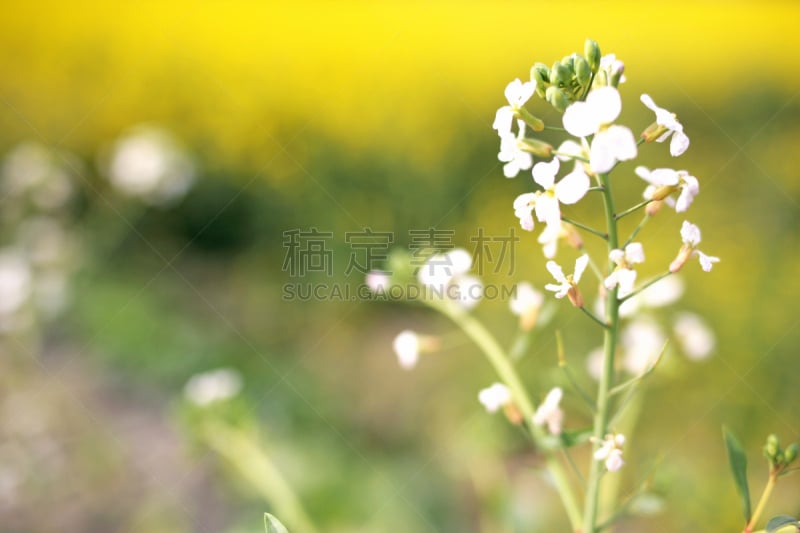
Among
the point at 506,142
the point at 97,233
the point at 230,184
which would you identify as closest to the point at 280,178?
the point at 230,184

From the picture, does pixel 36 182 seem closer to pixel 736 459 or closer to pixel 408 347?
pixel 408 347

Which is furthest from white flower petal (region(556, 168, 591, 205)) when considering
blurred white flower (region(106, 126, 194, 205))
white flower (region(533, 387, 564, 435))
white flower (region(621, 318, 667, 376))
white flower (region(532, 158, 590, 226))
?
blurred white flower (region(106, 126, 194, 205))

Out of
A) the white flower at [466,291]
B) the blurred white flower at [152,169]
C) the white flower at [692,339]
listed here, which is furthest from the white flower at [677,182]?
the blurred white flower at [152,169]

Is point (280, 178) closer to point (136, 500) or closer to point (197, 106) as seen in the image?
point (197, 106)

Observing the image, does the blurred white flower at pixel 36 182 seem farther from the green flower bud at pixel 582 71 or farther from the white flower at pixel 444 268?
the green flower bud at pixel 582 71

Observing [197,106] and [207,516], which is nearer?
[207,516]

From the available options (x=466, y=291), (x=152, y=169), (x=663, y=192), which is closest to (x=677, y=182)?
(x=663, y=192)

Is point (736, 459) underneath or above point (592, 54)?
underneath
